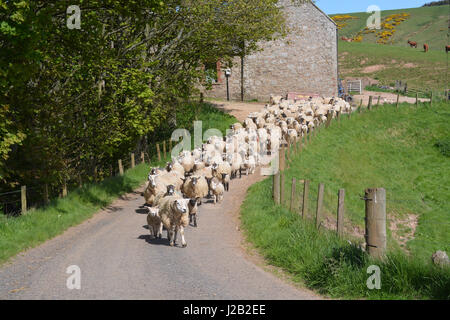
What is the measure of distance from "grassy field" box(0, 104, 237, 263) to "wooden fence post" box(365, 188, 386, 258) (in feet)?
27.6

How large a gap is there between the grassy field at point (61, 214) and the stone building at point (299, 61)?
23.6 m

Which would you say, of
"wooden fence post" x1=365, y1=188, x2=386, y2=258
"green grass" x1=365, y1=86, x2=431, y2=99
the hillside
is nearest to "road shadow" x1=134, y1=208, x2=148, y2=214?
"wooden fence post" x1=365, y1=188, x2=386, y2=258

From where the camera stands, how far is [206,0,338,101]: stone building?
1870 inches

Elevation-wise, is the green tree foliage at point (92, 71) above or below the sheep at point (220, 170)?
above

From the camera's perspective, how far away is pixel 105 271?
1099 centimetres

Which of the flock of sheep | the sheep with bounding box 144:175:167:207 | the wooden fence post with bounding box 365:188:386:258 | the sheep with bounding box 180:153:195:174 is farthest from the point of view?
the sheep with bounding box 180:153:195:174

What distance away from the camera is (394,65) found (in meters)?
84.1

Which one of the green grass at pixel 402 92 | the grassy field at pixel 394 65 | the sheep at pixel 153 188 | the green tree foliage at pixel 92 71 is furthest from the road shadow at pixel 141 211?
the grassy field at pixel 394 65

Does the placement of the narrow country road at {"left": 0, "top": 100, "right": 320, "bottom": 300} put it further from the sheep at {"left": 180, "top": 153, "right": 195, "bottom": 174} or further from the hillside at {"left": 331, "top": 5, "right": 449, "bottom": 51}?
the hillside at {"left": 331, "top": 5, "right": 449, "bottom": 51}

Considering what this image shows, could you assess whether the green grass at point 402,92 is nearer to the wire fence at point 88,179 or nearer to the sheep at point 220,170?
the wire fence at point 88,179

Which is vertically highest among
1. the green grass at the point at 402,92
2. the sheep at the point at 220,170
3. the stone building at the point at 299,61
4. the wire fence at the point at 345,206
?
the stone building at the point at 299,61

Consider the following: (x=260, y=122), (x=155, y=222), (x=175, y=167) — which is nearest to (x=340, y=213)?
(x=155, y=222)

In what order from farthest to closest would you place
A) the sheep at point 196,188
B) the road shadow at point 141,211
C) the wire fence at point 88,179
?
1. the wire fence at point 88,179
2. the road shadow at point 141,211
3. the sheep at point 196,188

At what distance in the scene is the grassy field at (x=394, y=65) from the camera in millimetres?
73875
